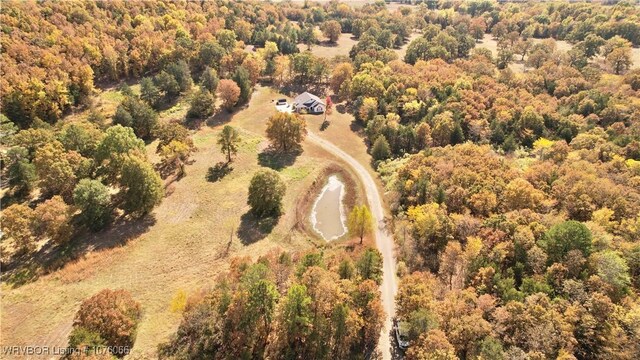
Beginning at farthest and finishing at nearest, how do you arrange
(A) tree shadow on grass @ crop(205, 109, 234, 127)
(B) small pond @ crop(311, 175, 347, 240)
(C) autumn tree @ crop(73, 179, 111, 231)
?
1. (A) tree shadow on grass @ crop(205, 109, 234, 127)
2. (B) small pond @ crop(311, 175, 347, 240)
3. (C) autumn tree @ crop(73, 179, 111, 231)

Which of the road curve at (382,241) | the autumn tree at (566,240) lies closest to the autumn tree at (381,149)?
the road curve at (382,241)

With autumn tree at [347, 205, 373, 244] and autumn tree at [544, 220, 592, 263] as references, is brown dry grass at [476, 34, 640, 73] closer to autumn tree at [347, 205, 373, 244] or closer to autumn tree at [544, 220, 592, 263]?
autumn tree at [544, 220, 592, 263]

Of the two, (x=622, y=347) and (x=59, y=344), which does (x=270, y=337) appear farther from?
(x=622, y=347)

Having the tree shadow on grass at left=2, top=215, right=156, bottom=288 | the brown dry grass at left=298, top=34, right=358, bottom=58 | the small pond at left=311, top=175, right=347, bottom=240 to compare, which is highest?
the tree shadow on grass at left=2, top=215, right=156, bottom=288

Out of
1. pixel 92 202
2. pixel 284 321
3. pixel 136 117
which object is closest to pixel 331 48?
pixel 136 117

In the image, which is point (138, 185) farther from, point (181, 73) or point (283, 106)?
point (283, 106)

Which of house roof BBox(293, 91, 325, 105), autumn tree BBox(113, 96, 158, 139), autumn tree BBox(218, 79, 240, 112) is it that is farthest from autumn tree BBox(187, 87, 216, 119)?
house roof BBox(293, 91, 325, 105)

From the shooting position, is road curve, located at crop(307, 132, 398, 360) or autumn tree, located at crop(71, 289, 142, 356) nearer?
autumn tree, located at crop(71, 289, 142, 356)

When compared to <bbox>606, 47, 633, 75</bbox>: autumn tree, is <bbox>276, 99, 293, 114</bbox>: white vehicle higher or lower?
lower
